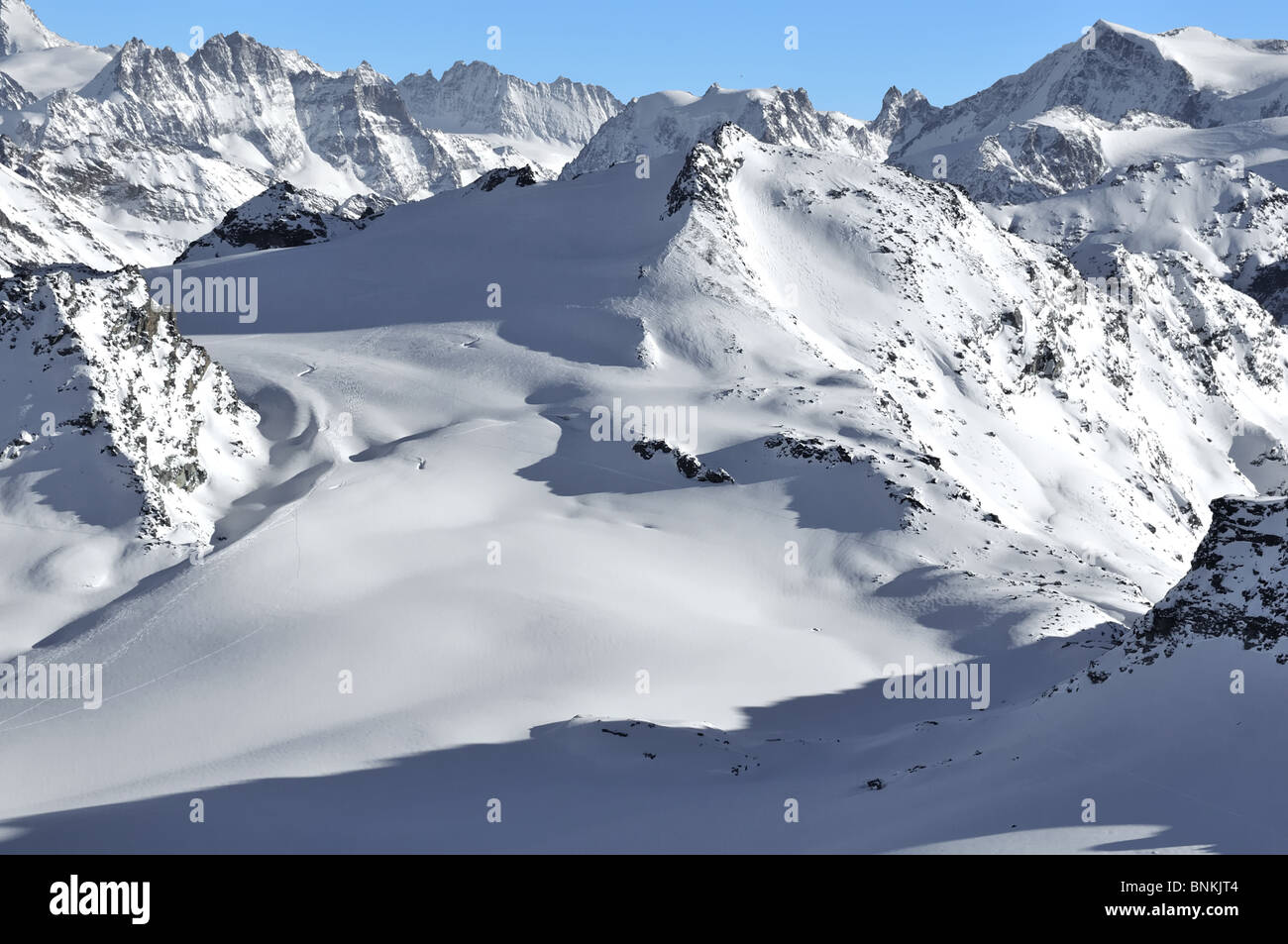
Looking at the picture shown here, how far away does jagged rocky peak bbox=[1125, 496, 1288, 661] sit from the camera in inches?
1209

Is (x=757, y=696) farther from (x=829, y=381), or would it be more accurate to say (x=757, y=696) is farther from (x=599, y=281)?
(x=599, y=281)

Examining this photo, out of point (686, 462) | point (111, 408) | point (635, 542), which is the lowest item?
point (635, 542)

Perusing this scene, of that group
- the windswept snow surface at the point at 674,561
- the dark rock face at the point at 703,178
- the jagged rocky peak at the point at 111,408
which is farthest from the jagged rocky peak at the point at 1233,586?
the dark rock face at the point at 703,178

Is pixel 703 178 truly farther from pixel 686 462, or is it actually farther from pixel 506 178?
pixel 686 462

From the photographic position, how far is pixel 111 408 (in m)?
52.3

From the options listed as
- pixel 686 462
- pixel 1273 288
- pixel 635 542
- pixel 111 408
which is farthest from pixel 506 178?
pixel 1273 288

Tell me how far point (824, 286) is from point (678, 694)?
55.5m

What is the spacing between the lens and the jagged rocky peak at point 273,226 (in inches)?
4262

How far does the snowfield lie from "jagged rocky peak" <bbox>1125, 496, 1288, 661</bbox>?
0.15 metres

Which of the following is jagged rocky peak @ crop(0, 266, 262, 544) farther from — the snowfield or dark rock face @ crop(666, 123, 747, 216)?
dark rock face @ crop(666, 123, 747, 216)

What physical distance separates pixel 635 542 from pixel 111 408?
25.5 m

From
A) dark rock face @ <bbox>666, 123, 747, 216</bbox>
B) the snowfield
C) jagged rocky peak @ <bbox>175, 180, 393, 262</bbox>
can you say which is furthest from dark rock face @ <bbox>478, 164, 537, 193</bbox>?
dark rock face @ <bbox>666, 123, 747, 216</bbox>

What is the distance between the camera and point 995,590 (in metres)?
50.8

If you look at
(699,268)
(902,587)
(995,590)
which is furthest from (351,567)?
(699,268)
